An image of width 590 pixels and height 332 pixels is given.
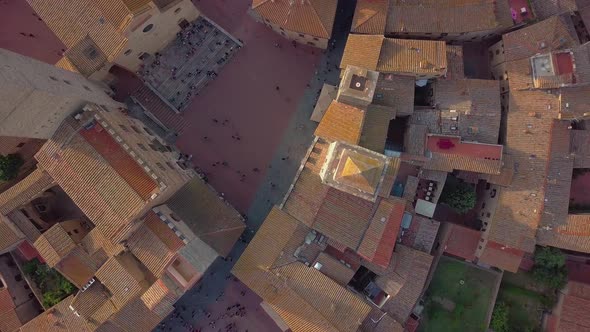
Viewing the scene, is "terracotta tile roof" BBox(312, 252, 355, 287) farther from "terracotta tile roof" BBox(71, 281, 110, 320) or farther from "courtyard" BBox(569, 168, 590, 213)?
"courtyard" BBox(569, 168, 590, 213)

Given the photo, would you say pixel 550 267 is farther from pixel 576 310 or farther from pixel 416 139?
pixel 416 139

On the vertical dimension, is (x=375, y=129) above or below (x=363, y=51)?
below

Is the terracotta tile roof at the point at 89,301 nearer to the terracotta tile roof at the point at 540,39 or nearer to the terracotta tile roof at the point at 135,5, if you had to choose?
the terracotta tile roof at the point at 135,5

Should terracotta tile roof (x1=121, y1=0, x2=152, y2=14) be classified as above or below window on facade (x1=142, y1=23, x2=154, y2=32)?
above

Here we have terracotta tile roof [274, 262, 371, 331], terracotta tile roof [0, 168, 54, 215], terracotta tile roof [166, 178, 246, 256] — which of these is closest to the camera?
terracotta tile roof [274, 262, 371, 331]

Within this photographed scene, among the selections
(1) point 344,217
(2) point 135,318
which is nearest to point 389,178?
(1) point 344,217

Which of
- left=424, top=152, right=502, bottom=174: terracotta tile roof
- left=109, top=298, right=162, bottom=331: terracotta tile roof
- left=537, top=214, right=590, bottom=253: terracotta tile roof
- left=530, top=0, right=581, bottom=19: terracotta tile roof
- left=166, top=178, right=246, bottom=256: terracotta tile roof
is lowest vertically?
left=109, top=298, right=162, bottom=331: terracotta tile roof

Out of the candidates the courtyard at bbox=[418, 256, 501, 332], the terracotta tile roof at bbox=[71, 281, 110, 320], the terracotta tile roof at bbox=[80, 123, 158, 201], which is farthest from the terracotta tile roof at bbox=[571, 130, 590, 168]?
the terracotta tile roof at bbox=[71, 281, 110, 320]
